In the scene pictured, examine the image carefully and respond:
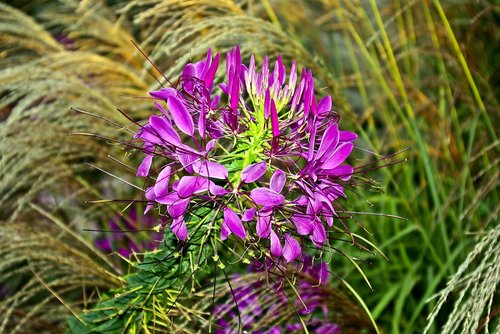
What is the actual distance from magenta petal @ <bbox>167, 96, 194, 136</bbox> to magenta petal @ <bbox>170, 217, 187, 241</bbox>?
103mm

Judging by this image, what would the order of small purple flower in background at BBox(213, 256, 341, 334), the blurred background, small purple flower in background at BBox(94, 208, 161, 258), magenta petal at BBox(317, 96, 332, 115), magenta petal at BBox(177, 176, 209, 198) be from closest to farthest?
magenta petal at BBox(177, 176, 209, 198), magenta petal at BBox(317, 96, 332, 115), small purple flower in background at BBox(213, 256, 341, 334), the blurred background, small purple flower in background at BBox(94, 208, 161, 258)

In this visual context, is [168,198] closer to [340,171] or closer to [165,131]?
[165,131]

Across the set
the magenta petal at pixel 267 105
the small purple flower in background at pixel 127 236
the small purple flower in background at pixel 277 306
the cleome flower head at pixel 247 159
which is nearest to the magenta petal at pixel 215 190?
the cleome flower head at pixel 247 159

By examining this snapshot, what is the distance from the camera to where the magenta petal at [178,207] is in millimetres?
818

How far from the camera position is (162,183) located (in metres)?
0.84

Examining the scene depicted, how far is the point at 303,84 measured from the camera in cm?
92

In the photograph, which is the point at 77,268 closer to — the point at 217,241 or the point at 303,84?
the point at 217,241

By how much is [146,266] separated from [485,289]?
1.59 ft

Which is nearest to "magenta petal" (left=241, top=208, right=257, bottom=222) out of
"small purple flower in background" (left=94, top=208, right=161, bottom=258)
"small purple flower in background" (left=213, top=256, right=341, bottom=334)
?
"small purple flower in background" (left=213, top=256, right=341, bottom=334)

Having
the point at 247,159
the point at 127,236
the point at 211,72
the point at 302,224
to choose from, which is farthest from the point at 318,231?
the point at 127,236

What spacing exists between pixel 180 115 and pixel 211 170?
76 mm

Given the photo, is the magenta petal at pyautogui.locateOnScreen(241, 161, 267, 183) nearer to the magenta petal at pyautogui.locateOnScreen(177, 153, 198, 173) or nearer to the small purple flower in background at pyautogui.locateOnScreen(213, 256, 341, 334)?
the magenta petal at pyautogui.locateOnScreen(177, 153, 198, 173)

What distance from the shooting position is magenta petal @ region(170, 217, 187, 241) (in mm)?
837

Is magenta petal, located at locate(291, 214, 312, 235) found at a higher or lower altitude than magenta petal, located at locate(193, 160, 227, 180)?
lower
